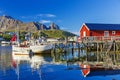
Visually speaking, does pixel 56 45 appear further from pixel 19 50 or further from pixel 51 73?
pixel 51 73

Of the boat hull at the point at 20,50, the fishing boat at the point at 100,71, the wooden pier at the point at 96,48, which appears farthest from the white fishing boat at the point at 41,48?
the fishing boat at the point at 100,71

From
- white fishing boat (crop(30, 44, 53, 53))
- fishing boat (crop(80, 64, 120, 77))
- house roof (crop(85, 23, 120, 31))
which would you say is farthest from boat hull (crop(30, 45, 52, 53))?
fishing boat (crop(80, 64, 120, 77))

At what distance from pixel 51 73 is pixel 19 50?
32.2 meters

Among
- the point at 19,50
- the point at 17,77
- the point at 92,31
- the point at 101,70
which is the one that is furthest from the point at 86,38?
the point at 17,77

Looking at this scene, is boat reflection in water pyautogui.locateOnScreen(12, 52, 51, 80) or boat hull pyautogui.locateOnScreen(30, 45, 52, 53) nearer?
boat reflection in water pyautogui.locateOnScreen(12, 52, 51, 80)

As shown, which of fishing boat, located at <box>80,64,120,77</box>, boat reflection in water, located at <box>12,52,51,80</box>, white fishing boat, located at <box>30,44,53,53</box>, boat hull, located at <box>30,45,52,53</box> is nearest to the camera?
fishing boat, located at <box>80,64,120,77</box>

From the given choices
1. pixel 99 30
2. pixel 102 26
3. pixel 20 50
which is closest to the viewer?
pixel 20 50

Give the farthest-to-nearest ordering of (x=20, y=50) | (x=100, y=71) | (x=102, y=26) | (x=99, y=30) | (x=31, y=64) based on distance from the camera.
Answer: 1. (x=102, y=26)
2. (x=99, y=30)
3. (x=20, y=50)
4. (x=31, y=64)
5. (x=100, y=71)

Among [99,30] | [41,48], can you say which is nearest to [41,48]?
[41,48]

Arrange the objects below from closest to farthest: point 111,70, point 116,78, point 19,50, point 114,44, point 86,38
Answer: point 116,78
point 111,70
point 114,44
point 86,38
point 19,50

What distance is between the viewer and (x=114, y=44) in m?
57.7

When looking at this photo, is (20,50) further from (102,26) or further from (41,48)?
(102,26)

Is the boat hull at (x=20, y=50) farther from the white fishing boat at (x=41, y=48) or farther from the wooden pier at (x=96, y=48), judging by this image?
the wooden pier at (x=96, y=48)

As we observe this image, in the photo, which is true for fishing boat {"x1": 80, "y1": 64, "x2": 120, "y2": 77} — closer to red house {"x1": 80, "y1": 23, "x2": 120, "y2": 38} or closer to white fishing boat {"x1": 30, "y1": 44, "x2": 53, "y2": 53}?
white fishing boat {"x1": 30, "y1": 44, "x2": 53, "y2": 53}
